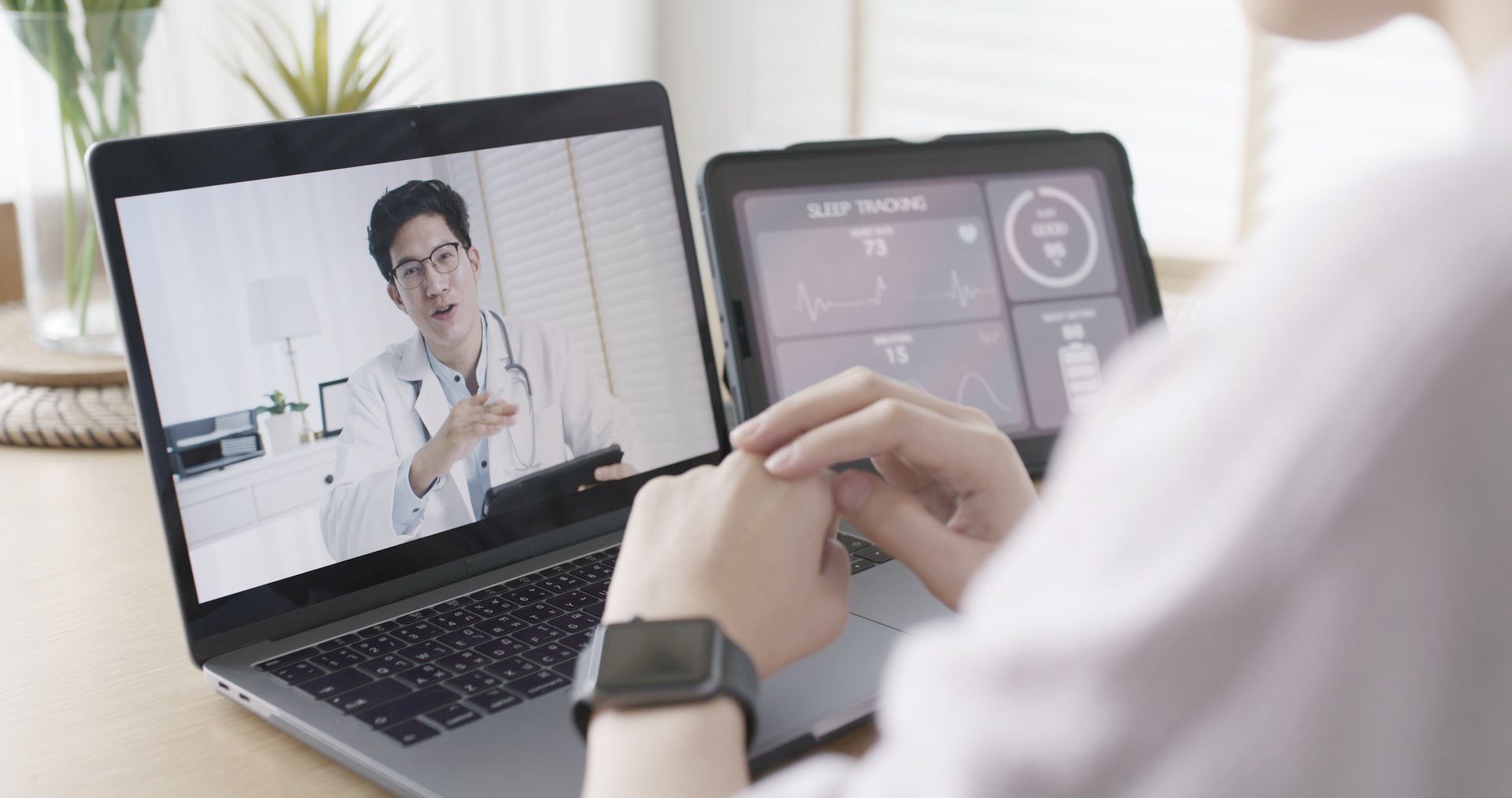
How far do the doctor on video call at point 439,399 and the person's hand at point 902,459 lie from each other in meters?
0.24

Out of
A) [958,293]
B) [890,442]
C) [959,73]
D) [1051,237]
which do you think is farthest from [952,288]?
[959,73]

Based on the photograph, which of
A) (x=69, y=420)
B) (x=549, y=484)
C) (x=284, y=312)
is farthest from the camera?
(x=69, y=420)

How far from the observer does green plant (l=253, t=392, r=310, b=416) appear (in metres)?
0.71

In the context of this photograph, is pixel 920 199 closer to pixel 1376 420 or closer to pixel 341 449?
pixel 341 449

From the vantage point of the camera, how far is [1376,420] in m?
0.28

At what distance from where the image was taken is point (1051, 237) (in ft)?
3.44

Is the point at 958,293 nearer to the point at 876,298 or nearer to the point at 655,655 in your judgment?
the point at 876,298

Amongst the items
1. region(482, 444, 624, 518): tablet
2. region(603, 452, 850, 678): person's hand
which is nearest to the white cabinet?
region(482, 444, 624, 518): tablet

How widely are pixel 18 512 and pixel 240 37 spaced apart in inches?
45.7

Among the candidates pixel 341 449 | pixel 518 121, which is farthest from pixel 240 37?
pixel 341 449

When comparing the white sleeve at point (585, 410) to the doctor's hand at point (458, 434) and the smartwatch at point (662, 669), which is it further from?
the smartwatch at point (662, 669)

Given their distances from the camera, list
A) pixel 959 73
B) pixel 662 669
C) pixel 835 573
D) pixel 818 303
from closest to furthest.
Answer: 1. pixel 662 669
2. pixel 835 573
3. pixel 818 303
4. pixel 959 73

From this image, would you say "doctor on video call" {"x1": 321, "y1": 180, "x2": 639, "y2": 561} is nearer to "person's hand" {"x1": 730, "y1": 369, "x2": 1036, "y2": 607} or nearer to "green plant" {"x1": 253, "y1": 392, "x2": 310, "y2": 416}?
"green plant" {"x1": 253, "y1": 392, "x2": 310, "y2": 416}

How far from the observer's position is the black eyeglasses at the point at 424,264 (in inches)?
30.5
